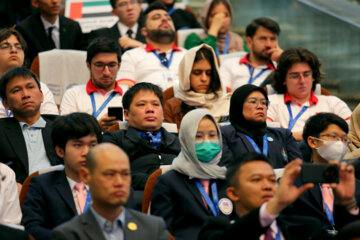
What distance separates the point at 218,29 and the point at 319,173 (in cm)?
498

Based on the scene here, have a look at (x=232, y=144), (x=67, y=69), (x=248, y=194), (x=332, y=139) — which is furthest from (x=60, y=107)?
(x=248, y=194)

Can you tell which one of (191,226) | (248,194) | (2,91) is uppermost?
(2,91)

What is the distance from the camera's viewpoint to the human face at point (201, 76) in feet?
23.4

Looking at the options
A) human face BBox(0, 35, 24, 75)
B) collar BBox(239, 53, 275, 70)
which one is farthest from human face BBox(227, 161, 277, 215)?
collar BBox(239, 53, 275, 70)

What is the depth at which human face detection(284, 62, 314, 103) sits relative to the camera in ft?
23.7

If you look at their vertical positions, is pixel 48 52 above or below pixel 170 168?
above

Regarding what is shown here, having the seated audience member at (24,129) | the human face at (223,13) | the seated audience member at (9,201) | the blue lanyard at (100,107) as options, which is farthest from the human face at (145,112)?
the human face at (223,13)

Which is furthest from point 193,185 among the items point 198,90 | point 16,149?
point 198,90

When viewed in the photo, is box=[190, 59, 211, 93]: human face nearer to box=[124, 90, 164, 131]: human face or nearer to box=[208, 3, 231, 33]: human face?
box=[124, 90, 164, 131]: human face

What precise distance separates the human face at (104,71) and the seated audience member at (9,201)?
2297mm

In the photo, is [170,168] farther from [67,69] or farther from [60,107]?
[67,69]

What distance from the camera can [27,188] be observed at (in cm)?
509

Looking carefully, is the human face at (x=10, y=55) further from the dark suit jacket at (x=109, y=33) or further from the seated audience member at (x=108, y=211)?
the seated audience member at (x=108, y=211)

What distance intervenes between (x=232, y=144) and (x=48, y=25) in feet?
11.5
